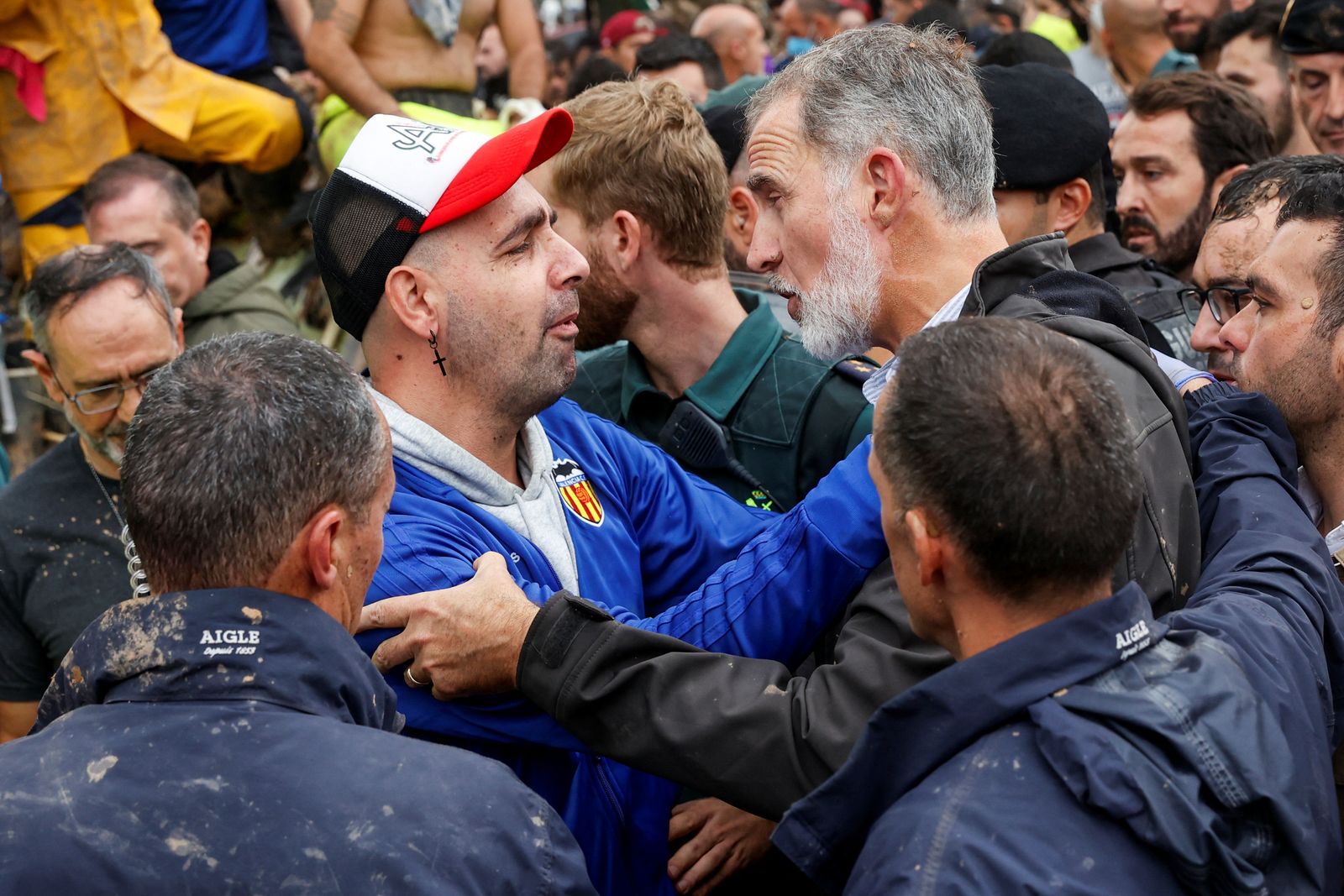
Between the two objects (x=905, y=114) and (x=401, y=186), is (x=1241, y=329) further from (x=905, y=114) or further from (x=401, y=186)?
(x=401, y=186)

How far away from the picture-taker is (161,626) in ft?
6.08

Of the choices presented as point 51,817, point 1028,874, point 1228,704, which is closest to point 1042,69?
point 1228,704

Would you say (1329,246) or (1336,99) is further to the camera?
(1336,99)

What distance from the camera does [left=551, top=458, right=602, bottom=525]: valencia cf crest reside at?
278 centimetres

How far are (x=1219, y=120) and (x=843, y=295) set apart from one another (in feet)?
9.22

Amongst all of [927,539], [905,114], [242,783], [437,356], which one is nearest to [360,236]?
[437,356]

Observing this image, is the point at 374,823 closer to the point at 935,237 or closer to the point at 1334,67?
the point at 935,237

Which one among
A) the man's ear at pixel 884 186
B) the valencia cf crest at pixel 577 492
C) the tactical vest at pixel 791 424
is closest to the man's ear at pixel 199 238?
the tactical vest at pixel 791 424

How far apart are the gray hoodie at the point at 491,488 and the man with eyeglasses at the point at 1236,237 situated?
153cm

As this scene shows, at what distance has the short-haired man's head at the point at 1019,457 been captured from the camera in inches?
68.7

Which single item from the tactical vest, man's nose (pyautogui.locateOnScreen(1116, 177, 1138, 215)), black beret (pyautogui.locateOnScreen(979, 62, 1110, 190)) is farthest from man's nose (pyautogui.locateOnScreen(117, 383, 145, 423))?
man's nose (pyautogui.locateOnScreen(1116, 177, 1138, 215))

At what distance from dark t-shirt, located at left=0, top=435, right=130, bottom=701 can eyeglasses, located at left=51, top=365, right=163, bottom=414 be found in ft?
0.58

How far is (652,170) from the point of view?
3.52 meters

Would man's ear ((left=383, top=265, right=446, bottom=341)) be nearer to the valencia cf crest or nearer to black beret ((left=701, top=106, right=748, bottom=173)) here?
the valencia cf crest
